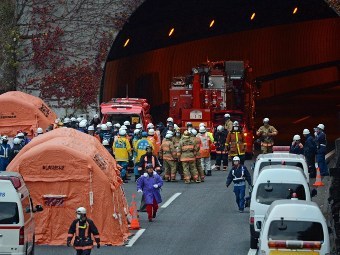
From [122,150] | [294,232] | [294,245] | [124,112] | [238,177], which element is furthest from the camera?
[124,112]

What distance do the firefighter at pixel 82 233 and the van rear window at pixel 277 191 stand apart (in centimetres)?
415

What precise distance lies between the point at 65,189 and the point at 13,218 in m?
4.38

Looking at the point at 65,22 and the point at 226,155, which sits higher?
the point at 65,22

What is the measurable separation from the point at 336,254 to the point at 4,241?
650 centimetres

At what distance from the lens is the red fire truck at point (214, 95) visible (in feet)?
164

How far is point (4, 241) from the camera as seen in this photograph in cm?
2578

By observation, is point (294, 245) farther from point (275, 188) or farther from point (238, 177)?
point (238, 177)

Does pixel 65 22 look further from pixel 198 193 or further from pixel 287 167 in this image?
pixel 287 167

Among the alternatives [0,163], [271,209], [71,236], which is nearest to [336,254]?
[271,209]

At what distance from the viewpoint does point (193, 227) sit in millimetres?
32375

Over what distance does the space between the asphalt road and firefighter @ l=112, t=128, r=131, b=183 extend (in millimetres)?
753

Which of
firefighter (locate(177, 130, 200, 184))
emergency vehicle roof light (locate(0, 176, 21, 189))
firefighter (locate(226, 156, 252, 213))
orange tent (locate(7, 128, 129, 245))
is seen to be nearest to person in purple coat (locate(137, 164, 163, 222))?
firefighter (locate(226, 156, 252, 213))

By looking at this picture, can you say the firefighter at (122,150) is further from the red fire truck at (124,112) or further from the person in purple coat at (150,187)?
the person in purple coat at (150,187)

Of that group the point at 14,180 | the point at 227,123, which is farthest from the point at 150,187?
the point at 227,123
